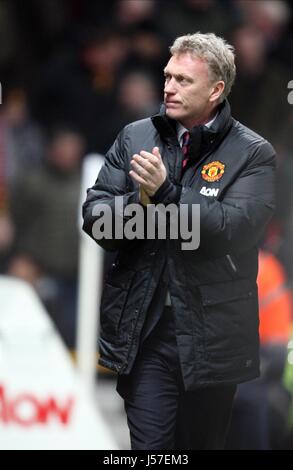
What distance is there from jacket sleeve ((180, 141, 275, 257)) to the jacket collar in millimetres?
123

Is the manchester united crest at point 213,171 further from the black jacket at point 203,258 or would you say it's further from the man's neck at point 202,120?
the man's neck at point 202,120

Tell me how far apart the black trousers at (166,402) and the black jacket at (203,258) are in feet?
0.30

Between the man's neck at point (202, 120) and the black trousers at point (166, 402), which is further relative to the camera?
the black trousers at point (166, 402)

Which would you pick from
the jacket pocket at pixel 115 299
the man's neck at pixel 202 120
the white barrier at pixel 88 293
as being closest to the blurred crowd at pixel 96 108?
the white barrier at pixel 88 293

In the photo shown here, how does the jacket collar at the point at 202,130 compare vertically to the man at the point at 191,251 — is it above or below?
above

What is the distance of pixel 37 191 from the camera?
28.8ft

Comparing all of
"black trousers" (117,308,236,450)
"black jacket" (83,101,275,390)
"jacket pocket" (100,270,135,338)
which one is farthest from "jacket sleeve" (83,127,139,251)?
"black trousers" (117,308,236,450)

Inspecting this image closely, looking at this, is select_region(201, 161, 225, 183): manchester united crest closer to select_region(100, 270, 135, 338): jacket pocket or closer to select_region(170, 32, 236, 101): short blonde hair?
select_region(170, 32, 236, 101): short blonde hair

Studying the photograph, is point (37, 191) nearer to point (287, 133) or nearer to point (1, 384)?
point (287, 133)

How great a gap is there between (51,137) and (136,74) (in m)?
2.07

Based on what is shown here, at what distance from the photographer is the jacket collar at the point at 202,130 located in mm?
4199

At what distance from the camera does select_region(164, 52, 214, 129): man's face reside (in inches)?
165

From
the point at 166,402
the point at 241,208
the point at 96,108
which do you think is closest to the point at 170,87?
the point at 241,208
